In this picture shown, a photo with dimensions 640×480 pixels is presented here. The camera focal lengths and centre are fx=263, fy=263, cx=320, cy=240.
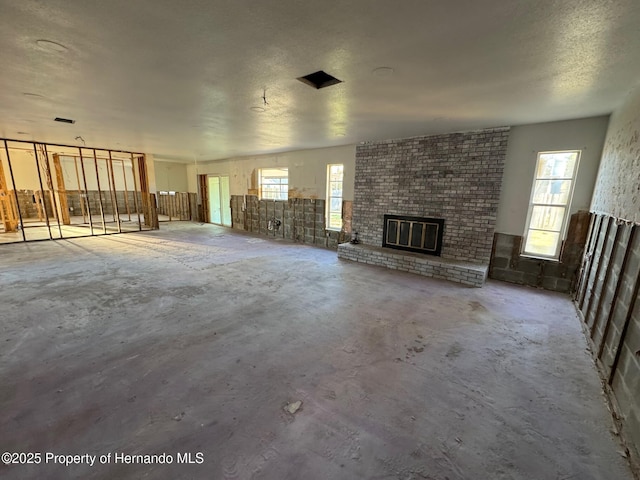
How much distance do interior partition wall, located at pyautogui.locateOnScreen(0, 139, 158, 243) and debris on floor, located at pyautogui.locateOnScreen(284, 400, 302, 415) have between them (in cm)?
783

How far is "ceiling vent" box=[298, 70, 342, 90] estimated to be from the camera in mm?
2696

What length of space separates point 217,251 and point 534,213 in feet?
22.2

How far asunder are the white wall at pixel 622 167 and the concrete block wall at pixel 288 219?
4.70m

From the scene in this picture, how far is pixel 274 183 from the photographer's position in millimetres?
8953

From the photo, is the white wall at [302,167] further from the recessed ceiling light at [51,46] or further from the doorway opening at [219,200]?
the recessed ceiling light at [51,46]

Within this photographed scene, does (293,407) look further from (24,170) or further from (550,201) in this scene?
(24,170)

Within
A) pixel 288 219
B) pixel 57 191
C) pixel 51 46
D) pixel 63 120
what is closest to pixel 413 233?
pixel 288 219

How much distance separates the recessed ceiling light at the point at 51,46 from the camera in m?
2.08

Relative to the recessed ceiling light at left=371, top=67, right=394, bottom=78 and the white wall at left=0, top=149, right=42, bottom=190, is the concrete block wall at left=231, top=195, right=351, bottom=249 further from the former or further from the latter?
the white wall at left=0, top=149, right=42, bottom=190

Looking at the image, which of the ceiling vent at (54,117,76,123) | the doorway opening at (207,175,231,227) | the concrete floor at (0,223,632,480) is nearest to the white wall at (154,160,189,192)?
the doorway opening at (207,175,231,227)

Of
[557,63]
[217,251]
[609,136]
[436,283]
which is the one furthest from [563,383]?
[217,251]

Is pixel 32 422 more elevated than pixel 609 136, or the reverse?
pixel 609 136

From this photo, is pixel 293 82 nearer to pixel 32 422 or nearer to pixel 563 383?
pixel 32 422

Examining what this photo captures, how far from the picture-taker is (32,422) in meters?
Result: 1.78
